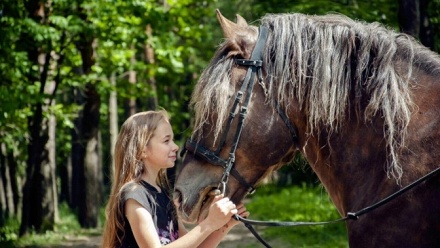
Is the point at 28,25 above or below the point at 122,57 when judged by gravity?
above

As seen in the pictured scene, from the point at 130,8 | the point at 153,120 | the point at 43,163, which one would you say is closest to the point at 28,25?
the point at 130,8

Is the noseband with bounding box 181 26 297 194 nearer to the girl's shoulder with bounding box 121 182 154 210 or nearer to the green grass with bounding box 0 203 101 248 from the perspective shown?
the girl's shoulder with bounding box 121 182 154 210

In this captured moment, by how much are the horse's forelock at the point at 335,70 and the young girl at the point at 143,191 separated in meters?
0.70

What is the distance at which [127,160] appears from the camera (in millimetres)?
4074

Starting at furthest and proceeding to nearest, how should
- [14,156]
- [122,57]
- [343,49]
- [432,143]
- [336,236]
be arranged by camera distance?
[14,156]
[122,57]
[336,236]
[343,49]
[432,143]

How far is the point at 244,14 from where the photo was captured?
1300 centimetres

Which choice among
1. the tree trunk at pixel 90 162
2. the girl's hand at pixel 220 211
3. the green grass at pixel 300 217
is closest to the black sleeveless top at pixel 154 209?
the girl's hand at pixel 220 211

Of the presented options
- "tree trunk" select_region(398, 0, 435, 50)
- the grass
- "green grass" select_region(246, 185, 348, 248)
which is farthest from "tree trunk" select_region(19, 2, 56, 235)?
"tree trunk" select_region(398, 0, 435, 50)

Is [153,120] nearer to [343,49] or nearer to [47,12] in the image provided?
[343,49]

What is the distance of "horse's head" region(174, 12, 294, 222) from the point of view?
3535 mm

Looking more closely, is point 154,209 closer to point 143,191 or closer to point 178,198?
point 143,191

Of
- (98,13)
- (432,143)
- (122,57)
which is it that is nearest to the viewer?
(432,143)

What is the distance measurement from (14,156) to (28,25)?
32.9 ft

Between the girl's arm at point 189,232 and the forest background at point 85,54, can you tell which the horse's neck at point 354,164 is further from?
the forest background at point 85,54
